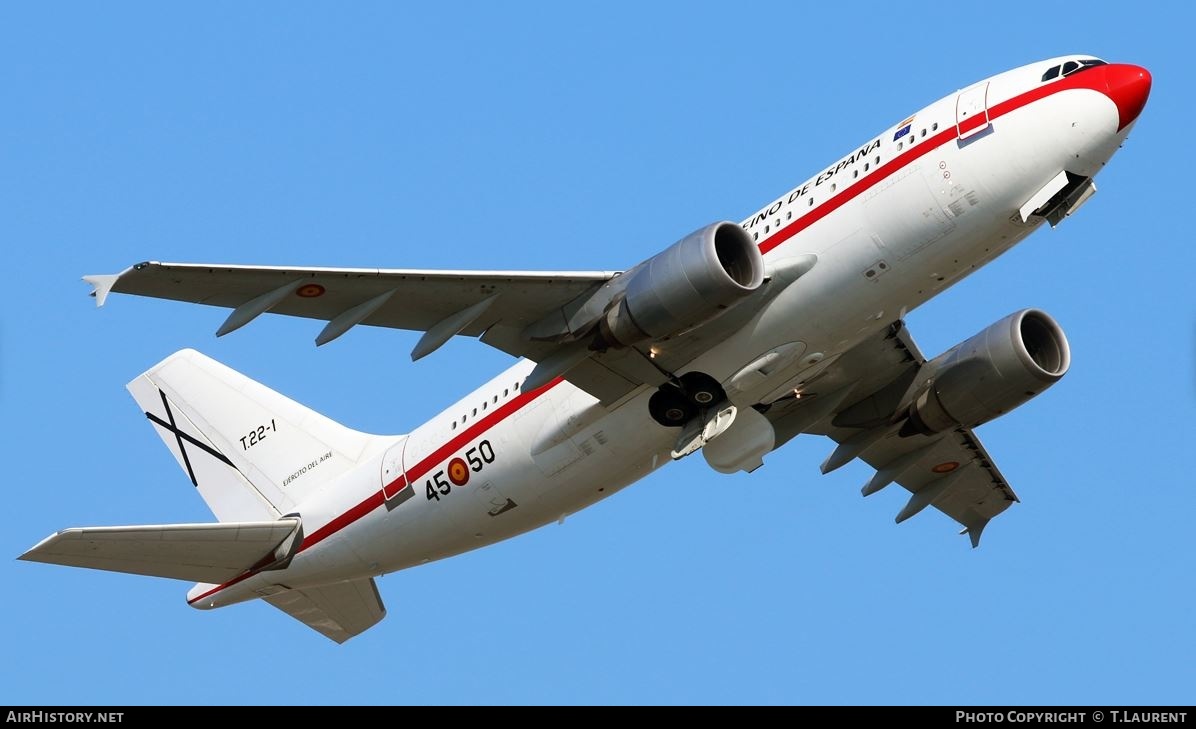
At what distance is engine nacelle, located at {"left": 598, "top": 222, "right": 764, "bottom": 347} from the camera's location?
3058cm

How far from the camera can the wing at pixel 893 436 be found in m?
36.7

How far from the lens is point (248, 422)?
4056cm

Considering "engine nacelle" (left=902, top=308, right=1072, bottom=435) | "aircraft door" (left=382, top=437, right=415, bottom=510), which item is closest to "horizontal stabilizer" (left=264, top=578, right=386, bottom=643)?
"aircraft door" (left=382, top=437, right=415, bottom=510)

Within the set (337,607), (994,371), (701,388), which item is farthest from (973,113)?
(337,607)

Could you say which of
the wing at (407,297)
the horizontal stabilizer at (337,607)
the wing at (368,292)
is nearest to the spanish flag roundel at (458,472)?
the wing at (407,297)

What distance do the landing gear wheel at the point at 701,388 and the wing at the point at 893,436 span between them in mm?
3154

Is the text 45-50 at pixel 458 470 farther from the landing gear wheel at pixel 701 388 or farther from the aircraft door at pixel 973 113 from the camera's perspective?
the aircraft door at pixel 973 113

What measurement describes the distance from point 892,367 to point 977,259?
233 inches

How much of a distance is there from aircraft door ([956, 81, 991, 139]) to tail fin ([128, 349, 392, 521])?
13871 mm

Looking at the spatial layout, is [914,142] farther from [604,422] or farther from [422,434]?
[422,434]

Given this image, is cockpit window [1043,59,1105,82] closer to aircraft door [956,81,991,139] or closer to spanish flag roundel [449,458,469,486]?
aircraft door [956,81,991,139]

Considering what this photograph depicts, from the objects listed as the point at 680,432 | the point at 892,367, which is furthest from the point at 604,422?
the point at 892,367
